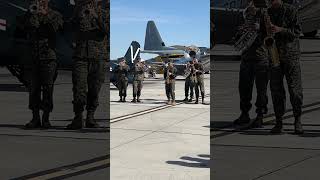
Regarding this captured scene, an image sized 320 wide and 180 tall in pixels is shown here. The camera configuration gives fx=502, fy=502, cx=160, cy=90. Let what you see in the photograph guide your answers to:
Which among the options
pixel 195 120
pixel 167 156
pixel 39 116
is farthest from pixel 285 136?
pixel 195 120

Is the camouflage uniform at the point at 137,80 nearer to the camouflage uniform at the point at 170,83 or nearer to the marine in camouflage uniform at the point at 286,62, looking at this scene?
the camouflage uniform at the point at 170,83

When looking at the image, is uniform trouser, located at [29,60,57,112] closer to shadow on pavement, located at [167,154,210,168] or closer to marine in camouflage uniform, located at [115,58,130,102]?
shadow on pavement, located at [167,154,210,168]

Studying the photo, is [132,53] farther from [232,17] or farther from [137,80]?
[232,17]

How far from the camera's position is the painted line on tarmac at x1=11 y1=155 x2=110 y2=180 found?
3.62 m

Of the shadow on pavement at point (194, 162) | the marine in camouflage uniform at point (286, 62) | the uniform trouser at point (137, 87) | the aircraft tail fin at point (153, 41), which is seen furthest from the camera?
→ the aircraft tail fin at point (153, 41)

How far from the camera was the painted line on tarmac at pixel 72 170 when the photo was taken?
362cm

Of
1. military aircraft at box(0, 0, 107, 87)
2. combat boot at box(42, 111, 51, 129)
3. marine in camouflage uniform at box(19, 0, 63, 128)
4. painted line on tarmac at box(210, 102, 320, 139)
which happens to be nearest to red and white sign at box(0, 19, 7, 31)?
military aircraft at box(0, 0, 107, 87)

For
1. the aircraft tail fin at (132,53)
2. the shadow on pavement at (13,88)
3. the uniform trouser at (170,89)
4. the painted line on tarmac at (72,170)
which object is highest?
the aircraft tail fin at (132,53)

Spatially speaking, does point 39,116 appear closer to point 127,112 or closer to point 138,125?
point 138,125

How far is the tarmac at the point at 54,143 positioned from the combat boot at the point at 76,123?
33 mm

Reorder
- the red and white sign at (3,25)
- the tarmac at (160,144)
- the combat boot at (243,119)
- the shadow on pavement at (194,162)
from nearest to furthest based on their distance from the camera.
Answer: the combat boot at (243,119), the red and white sign at (3,25), the tarmac at (160,144), the shadow on pavement at (194,162)

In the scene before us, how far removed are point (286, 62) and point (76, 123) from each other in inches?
61.3

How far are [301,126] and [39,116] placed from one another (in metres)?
1.86

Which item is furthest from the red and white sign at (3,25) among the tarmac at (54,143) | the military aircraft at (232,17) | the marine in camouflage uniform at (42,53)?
the military aircraft at (232,17)
